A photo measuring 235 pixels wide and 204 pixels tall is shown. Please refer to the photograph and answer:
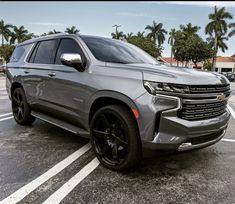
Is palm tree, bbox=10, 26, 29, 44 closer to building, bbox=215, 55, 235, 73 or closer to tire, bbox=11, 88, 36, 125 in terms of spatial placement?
building, bbox=215, 55, 235, 73

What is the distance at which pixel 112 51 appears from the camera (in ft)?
13.9

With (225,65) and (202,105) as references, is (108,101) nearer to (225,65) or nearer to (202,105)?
(202,105)

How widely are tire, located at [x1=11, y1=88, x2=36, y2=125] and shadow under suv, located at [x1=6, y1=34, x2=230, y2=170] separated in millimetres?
641

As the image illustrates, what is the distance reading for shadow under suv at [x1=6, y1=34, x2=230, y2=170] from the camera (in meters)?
2.96

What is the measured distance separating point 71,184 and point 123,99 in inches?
46.4

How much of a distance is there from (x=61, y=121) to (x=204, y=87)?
2427mm

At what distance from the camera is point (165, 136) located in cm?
296

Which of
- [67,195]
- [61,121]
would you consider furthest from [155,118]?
[61,121]

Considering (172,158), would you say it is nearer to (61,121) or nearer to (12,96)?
(61,121)

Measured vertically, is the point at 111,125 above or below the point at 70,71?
below

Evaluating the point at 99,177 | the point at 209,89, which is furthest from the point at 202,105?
the point at 99,177

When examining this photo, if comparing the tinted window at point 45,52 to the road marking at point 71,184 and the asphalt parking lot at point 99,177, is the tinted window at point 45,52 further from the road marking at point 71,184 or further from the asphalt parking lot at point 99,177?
the road marking at point 71,184

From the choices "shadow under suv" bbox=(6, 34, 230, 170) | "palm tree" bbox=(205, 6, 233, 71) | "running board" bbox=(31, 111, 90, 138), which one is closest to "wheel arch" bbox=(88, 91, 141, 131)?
"shadow under suv" bbox=(6, 34, 230, 170)

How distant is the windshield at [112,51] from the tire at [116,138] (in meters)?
0.89
